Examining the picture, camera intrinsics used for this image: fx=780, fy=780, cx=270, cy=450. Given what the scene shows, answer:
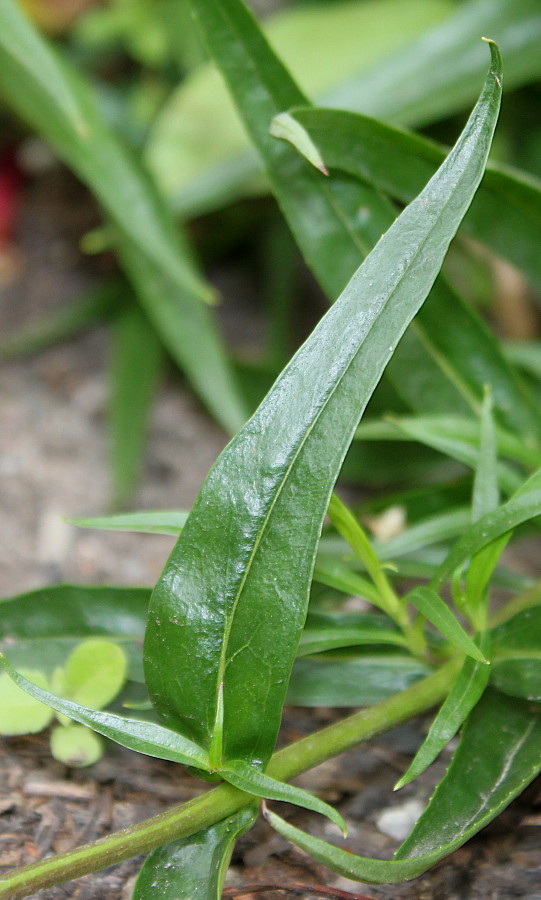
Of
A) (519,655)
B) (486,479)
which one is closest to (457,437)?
(486,479)

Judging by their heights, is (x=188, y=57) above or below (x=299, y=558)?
above

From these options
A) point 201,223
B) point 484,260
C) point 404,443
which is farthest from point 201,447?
point 484,260

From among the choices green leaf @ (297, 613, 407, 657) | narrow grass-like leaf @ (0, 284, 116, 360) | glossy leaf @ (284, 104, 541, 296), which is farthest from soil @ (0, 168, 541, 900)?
glossy leaf @ (284, 104, 541, 296)

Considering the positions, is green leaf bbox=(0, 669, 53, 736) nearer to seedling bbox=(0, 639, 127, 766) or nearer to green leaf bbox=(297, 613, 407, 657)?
seedling bbox=(0, 639, 127, 766)

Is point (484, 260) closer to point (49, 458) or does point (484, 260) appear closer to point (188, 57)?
point (188, 57)

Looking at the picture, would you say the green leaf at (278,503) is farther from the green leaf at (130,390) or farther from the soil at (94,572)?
the green leaf at (130,390)

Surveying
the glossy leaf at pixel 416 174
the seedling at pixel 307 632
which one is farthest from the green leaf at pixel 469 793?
the glossy leaf at pixel 416 174

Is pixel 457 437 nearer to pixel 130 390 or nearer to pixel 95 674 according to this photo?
pixel 95 674
